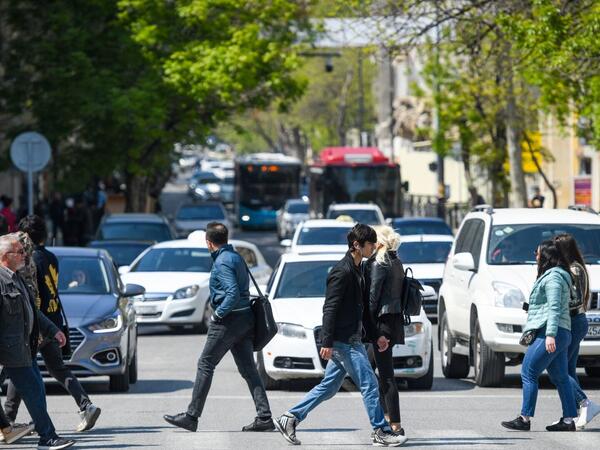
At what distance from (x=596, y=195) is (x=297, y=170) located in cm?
2294

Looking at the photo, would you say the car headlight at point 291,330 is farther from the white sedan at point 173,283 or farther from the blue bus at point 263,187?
the blue bus at point 263,187

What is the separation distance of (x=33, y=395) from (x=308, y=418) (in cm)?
312

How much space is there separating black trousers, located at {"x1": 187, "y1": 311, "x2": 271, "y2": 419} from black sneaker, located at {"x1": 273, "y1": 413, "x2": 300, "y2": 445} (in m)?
0.75

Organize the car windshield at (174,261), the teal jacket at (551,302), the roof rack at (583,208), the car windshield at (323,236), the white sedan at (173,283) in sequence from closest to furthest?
the teal jacket at (551,302), the roof rack at (583,208), the white sedan at (173,283), the car windshield at (174,261), the car windshield at (323,236)

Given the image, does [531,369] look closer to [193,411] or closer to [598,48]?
[193,411]

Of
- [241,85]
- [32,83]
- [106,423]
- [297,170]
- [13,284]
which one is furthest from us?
[297,170]

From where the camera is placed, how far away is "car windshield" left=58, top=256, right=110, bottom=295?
16438 millimetres

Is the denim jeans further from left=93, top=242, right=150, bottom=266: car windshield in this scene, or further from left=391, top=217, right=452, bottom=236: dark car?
left=391, top=217, right=452, bottom=236: dark car

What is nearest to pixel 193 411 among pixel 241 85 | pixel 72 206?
pixel 241 85

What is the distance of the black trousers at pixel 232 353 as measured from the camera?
11602 mm

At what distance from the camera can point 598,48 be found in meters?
21.2

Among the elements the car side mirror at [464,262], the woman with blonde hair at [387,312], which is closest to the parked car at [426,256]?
the car side mirror at [464,262]

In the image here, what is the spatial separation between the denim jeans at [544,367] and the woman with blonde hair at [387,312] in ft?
3.74

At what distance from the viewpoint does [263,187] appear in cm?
6588
